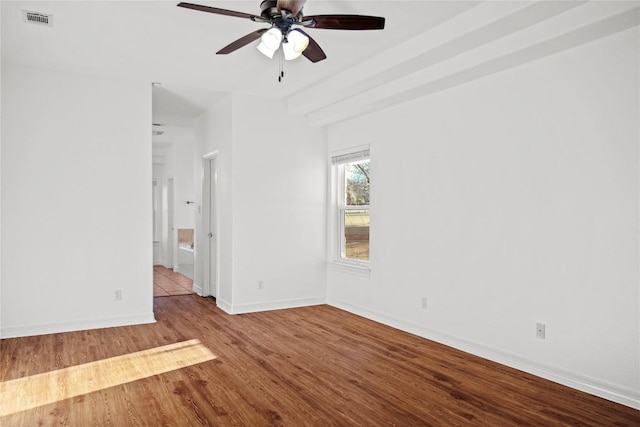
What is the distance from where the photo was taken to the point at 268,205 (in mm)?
5832

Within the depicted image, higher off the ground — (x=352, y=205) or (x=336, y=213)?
(x=352, y=205)

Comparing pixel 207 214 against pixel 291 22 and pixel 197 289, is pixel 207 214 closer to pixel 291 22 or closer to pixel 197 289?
pixel 197 289

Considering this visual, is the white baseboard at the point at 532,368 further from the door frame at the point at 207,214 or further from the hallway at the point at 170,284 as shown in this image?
the hallway at the point at 170,284

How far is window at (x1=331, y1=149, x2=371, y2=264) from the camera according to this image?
5688 millimetres

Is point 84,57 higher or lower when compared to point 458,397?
higher

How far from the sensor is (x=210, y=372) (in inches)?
139

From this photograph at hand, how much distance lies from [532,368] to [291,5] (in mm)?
3183

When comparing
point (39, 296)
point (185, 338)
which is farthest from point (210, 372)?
point (39, 296)

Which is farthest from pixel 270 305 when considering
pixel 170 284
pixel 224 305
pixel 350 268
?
pixel 170 284

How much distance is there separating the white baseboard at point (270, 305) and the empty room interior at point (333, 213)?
1.4 inches

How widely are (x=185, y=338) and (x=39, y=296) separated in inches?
63.8

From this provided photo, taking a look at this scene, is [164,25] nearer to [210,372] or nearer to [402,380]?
[210,372]

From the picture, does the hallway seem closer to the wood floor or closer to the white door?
the white door

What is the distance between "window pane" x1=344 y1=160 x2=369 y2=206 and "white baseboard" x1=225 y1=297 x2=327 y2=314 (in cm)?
142
